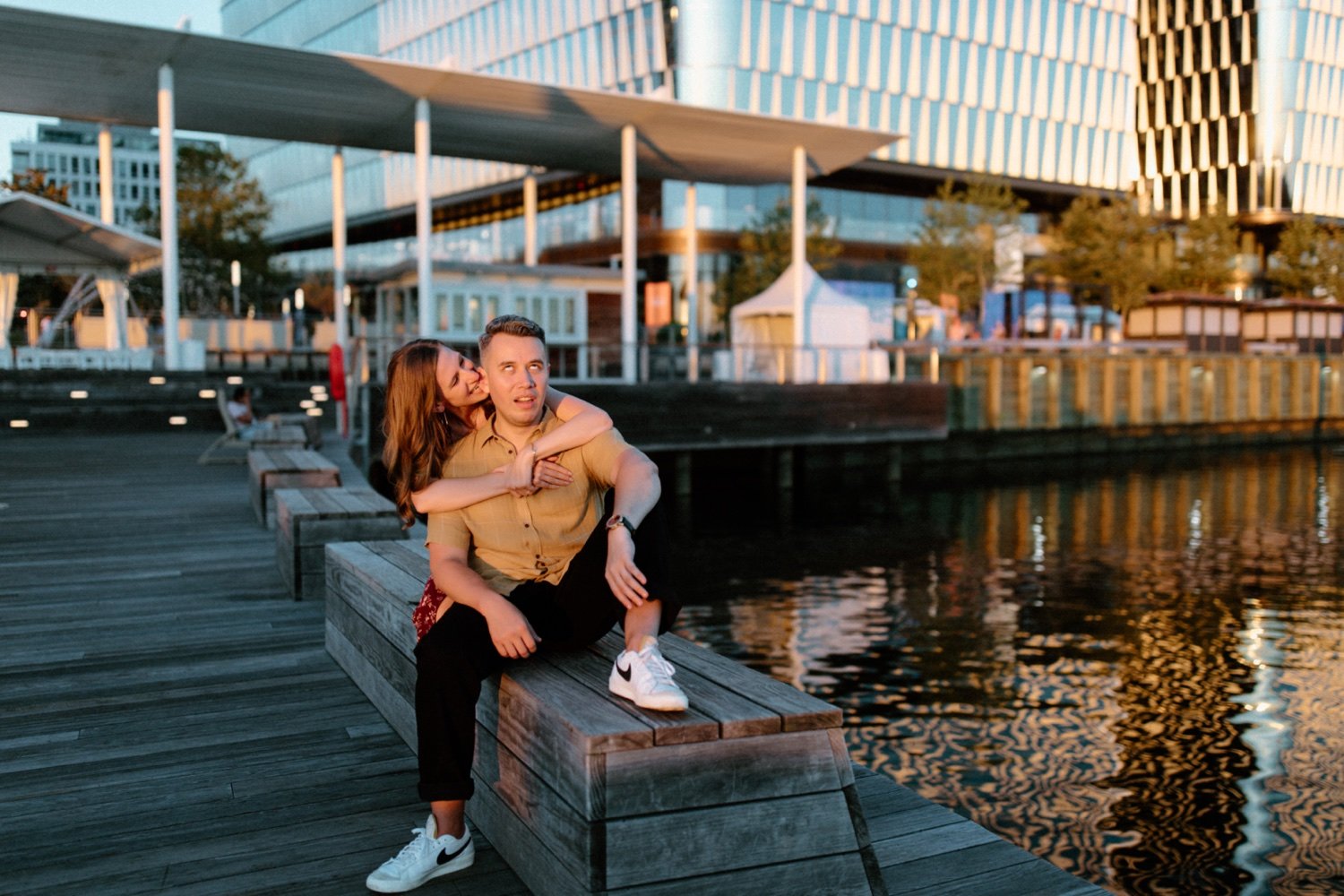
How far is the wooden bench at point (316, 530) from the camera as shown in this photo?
7.34 meters

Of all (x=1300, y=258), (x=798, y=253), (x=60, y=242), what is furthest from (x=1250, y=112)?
(x=60, y=242)

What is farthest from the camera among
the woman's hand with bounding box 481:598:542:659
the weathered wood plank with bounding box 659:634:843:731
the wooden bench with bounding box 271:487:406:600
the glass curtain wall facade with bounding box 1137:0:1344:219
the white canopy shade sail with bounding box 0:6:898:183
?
the glass curtain wall facade with bounding box 1137:0:1344:219

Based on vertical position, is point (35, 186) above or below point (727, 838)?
A: above

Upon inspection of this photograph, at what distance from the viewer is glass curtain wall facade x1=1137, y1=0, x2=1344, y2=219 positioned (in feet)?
228

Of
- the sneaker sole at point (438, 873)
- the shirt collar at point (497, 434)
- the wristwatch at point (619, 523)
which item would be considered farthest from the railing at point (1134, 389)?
the sneaker sole at point (438, 873)

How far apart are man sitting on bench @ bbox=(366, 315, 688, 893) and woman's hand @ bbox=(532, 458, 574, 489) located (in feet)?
0.15

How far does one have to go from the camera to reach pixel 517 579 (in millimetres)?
3914

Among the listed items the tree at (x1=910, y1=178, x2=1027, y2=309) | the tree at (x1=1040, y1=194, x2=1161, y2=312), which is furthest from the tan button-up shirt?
the tree at (x1=1040, y1=194, x2=1161, y2=312)

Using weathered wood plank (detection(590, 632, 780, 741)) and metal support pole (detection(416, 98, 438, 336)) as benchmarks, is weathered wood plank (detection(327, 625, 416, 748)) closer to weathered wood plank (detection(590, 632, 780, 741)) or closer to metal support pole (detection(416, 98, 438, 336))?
weathered wood plank (detection(590, 632, 780, 741))

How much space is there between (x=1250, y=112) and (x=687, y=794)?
77661 mm

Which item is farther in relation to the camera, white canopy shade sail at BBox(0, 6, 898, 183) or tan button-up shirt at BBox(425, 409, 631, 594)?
white canopy shade sail at BBox(0, 6, 898, 183)

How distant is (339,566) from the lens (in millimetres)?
5758

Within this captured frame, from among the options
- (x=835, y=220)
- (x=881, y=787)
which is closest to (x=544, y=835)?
(x=881, y=787)

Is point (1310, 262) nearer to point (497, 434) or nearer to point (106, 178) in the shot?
point (106, 178)
